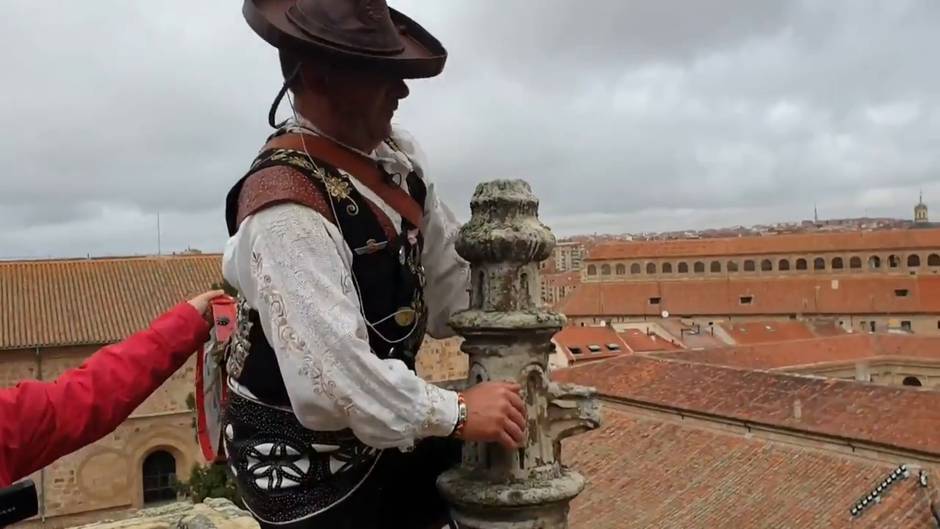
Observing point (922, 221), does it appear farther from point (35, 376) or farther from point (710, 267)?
point (35, 376)

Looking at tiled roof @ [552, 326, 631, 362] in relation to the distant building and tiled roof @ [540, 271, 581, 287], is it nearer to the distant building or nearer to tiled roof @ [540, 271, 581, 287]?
the distant building

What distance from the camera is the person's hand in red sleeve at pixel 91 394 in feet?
6.24

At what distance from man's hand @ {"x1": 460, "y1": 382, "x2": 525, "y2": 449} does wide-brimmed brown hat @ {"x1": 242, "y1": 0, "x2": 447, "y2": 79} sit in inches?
29.4

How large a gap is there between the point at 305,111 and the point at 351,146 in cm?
14

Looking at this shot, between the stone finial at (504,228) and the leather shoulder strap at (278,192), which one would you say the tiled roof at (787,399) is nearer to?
the stone finial at (504,228)

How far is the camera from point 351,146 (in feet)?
6.32

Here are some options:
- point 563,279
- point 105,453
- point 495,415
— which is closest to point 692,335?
point 105,453

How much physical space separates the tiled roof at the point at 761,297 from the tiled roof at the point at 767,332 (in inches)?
362

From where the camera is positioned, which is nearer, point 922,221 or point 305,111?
point 305,111

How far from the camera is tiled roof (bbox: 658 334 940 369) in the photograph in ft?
87.0

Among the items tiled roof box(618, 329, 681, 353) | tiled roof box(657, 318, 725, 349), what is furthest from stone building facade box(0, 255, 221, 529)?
tiled roof box(657, 318, 725, 349)

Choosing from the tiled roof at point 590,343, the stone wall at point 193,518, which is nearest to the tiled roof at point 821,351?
the tiled roof at point 590,343

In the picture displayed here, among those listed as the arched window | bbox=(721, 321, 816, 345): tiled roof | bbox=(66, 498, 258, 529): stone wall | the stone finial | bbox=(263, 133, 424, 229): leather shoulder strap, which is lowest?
the arched window

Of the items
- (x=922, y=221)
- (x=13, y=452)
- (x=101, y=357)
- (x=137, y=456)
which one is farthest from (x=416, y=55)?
(x=922, y=221)
